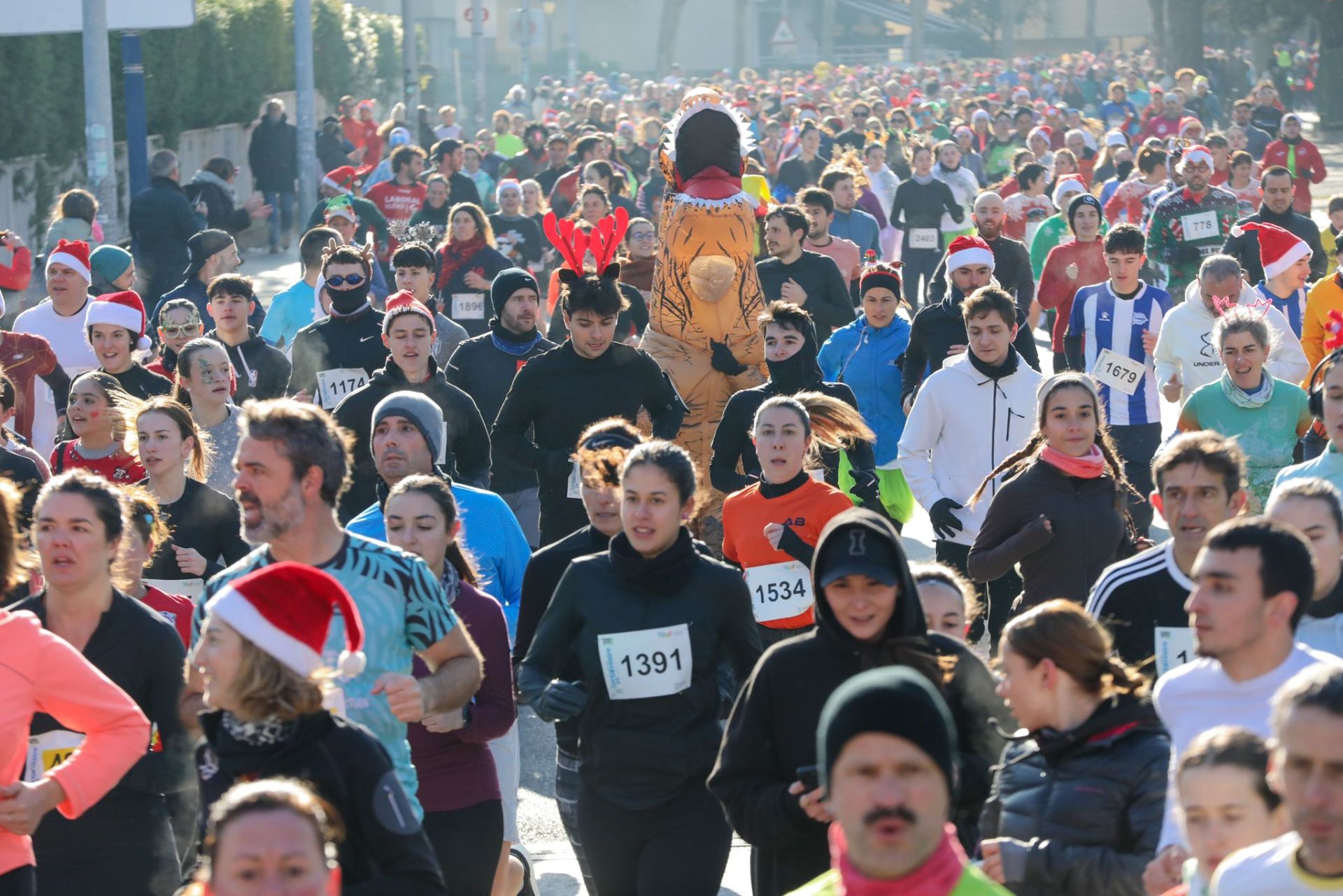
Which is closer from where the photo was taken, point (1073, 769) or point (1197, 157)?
point (1073, 769)

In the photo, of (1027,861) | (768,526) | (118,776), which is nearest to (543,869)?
(768,526)

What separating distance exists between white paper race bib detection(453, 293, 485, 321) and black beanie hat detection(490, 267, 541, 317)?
11.1 feet

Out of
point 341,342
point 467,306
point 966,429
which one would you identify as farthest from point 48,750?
point 467,306

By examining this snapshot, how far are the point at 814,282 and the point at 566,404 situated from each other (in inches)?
138

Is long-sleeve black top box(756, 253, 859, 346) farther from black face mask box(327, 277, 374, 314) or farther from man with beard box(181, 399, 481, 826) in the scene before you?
man with beard box(181, 399, 481, 826)

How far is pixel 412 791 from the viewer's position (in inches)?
173

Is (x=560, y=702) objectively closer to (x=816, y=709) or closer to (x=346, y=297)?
(x=816, y=709)

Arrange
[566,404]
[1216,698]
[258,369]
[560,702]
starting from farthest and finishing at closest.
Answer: [258,369] < [566,404] < [560,702] < [1216,698]

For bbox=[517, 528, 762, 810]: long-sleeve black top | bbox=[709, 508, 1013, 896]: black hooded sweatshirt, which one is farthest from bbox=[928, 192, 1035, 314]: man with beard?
bbox=[709, 508, 1013, 896]: black hooded sweatshirt

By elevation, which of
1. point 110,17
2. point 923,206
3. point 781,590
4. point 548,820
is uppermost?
point 110,17

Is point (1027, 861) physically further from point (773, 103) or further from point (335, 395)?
point (773, 103)

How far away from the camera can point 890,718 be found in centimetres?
309

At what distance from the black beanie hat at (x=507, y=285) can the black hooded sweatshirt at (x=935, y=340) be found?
5.83ft

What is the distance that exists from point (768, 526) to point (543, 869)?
146 cm
